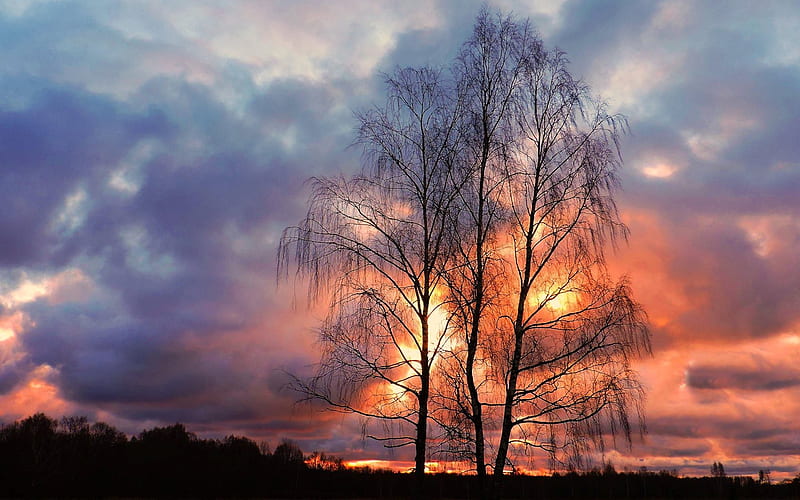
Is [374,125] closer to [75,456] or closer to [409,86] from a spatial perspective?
[409,86]

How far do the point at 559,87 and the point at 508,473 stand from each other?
9.78 m

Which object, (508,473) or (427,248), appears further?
(427,248)

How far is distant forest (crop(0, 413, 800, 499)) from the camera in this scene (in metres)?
65.8

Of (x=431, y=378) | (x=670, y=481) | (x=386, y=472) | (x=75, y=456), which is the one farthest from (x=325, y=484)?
(x=431, y=378)

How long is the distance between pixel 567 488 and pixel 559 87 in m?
100

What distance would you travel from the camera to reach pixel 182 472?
73.7m

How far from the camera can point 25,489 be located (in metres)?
62.2

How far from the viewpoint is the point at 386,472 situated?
9162 cm

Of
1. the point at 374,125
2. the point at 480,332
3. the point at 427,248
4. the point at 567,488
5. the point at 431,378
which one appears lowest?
the point at 567,488

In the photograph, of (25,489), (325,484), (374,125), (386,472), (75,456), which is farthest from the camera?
(386,472)

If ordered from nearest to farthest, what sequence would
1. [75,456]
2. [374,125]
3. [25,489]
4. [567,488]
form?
[374,125], [25,489], [75,456], [567,488]

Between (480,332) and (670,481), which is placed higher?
(480,332)

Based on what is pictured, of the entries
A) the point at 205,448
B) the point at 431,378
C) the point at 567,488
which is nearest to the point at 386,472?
the point at 205,448

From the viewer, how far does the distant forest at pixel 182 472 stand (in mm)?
65812
